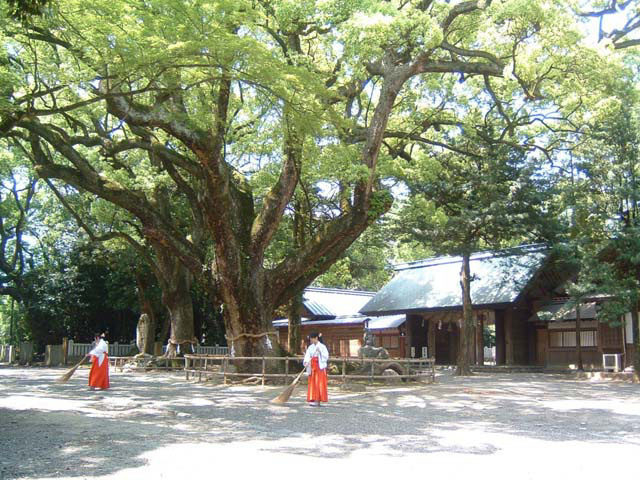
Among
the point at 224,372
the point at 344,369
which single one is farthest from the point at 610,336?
the point at 224,372

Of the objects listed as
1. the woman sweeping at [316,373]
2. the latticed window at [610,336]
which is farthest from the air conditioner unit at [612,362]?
the woman sweeping at [316,373]

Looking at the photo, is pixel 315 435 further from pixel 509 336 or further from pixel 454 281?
pixel 454 281

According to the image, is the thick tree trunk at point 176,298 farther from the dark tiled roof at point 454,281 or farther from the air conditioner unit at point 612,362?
the air conditioner unit at point 612,362

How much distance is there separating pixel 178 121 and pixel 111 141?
14.9ft

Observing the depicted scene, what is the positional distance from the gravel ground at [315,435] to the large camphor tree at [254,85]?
4.79m

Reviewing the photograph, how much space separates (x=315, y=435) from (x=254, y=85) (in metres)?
8.37

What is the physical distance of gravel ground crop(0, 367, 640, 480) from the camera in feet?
21.5

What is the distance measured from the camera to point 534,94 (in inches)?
643

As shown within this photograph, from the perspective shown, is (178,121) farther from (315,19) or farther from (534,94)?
(534,94)

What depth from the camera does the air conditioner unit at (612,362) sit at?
22.7 meters

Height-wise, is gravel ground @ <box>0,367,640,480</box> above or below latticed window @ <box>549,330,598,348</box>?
below

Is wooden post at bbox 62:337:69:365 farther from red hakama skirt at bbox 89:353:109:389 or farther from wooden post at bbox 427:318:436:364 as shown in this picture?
wooden post at bbox 427:318:436:364

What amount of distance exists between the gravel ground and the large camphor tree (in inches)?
189

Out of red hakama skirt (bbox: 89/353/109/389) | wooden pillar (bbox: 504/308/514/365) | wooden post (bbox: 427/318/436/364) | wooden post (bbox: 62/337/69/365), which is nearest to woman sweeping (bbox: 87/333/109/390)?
red hakama skirt (bbox: 89/353/109/389)
